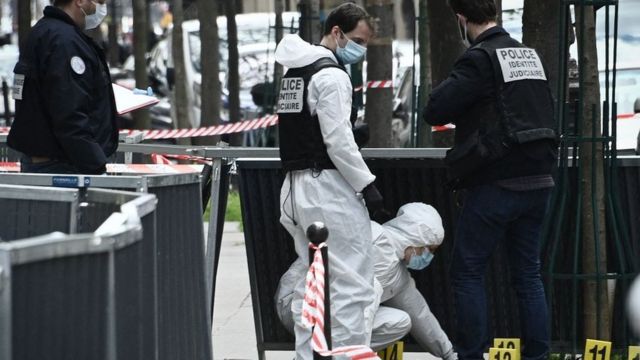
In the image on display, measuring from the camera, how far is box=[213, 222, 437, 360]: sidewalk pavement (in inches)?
315

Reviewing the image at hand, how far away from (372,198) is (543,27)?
255 cm

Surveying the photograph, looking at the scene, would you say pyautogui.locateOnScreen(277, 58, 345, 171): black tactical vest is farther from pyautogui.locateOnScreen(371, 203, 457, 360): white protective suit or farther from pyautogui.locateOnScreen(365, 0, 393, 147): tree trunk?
pyautogui.locateOnScreen(365, 0, 393, 147): tree trunk

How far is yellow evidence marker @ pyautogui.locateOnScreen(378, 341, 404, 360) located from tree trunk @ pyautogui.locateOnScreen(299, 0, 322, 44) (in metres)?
9.45

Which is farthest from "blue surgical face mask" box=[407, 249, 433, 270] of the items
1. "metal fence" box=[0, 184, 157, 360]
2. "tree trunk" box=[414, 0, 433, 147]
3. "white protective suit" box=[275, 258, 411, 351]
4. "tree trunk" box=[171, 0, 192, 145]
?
"tree trunk" box=[171, 0, 192, 145]

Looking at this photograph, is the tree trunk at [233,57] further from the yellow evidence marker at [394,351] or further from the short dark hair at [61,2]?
the short dark hair at [61,2]

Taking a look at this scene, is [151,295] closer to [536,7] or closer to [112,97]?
[112,97]

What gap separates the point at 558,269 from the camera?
23.6 feet

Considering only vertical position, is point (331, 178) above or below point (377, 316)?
above

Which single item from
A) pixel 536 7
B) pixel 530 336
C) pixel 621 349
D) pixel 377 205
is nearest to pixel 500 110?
pixel 377 205

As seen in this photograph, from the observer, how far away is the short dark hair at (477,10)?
21.1ft

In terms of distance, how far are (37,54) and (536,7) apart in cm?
356

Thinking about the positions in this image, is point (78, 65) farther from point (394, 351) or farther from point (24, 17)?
point (24, 17)

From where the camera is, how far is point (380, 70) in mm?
14016

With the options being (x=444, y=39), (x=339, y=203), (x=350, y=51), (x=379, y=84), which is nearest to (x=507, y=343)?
(x=339, y=203)
